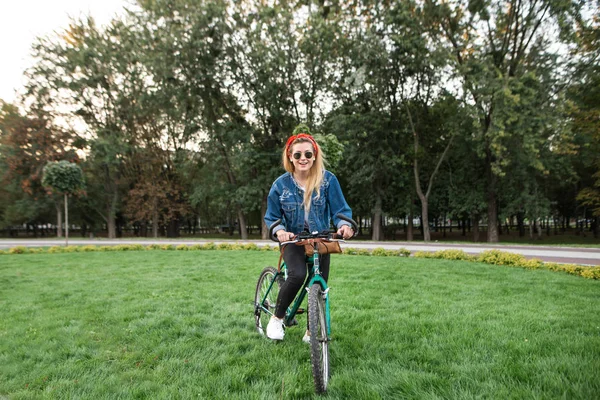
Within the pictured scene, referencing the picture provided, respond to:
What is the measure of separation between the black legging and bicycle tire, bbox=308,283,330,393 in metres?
0.20

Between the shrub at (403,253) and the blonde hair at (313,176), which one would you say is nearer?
the blonde hair at (313,176)

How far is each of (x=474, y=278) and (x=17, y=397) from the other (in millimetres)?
6966

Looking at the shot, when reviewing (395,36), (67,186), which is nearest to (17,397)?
(67,186)

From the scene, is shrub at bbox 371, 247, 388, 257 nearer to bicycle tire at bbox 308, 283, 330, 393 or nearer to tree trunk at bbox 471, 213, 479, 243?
bicycle tire at bbox 308, 283, 330, 393

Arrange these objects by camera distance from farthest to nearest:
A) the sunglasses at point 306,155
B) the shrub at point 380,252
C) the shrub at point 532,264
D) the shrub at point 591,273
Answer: the shrub at point 380,252
the shrub at point 532,264
the shrub at point 591,273
the sunglasses at point 306,155

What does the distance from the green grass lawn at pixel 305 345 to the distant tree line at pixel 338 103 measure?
1057 cm

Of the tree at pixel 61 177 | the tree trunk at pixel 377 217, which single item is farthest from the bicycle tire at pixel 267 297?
the tree trunk at pixel 377 217

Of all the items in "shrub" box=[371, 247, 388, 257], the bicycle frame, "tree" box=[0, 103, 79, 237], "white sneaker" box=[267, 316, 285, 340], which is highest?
"tree" box=[0, 103, 79, 237]

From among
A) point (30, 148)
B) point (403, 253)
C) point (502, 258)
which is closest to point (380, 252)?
point (403, 253)

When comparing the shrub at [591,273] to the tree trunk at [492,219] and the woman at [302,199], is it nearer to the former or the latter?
the woman at [302,199]

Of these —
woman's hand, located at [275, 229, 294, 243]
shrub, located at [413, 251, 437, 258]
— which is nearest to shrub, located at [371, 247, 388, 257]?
shrub, located at [413, 251, 437, 258]

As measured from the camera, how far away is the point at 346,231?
284 cm

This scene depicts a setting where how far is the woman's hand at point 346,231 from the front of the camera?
2824 millimetres

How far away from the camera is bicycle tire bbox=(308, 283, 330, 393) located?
244 cm
